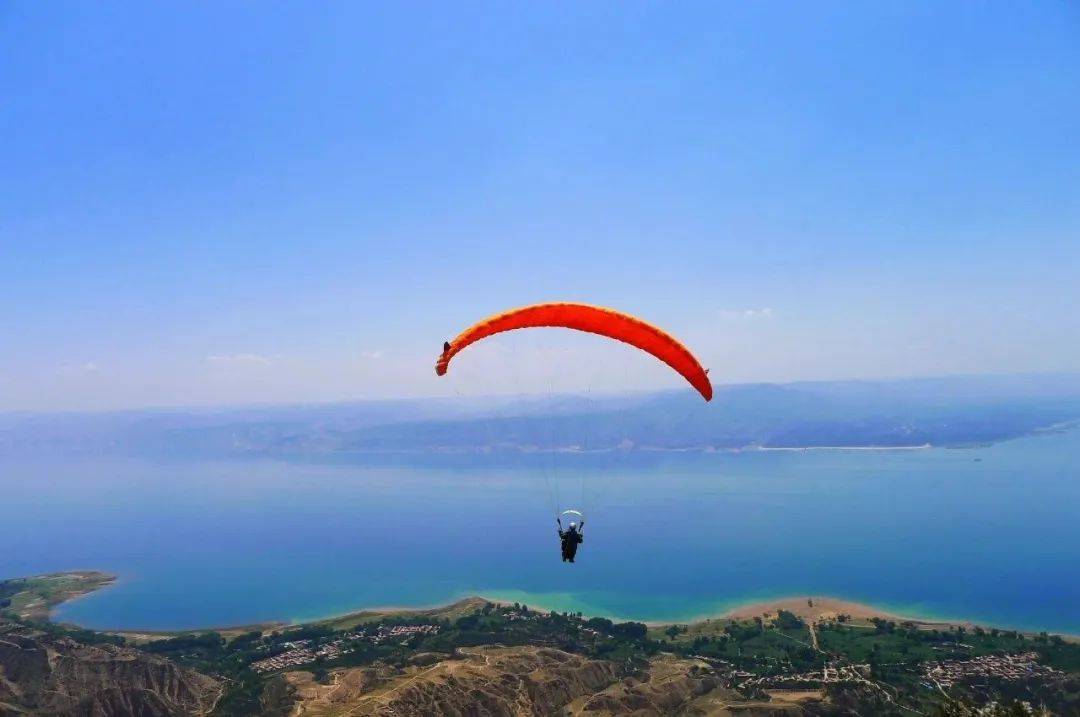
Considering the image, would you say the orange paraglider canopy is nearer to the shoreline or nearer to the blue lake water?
the shoreline

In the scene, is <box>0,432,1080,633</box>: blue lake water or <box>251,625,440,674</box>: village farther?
<box>0,432,1080,633</box>: blue lake water

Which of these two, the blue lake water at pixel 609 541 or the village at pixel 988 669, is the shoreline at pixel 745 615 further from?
the village at pixel 988 669

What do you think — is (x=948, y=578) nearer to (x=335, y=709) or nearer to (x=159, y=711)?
(x=335, y=709)

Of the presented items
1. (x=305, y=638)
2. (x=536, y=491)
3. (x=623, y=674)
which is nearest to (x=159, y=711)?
(x=305, y=638)

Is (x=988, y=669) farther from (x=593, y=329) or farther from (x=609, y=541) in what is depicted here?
(x=609, y=541)

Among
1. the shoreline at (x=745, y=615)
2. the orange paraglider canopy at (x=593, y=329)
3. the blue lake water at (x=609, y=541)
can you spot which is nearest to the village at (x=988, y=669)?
the shoreline at (x=745, y=615)

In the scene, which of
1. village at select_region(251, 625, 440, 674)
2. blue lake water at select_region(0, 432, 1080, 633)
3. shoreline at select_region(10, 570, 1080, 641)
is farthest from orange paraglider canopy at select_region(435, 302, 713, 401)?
blue lake water at select_region(0, 432, 1080, 633)
